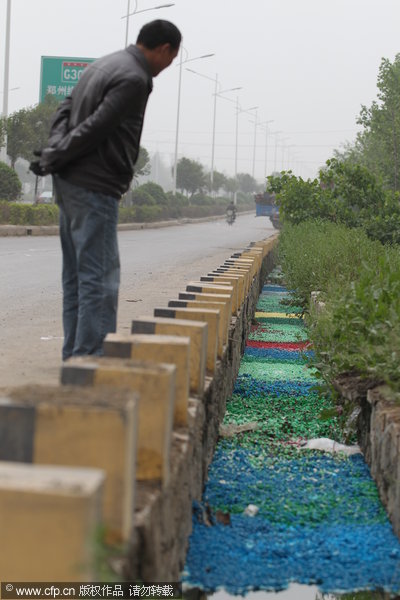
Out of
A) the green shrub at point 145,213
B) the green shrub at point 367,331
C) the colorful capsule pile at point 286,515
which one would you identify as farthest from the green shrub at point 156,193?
the green shrub at point 367,331

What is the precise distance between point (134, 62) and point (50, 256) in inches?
604

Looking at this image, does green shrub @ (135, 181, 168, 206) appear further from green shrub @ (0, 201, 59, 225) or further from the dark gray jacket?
the dark gray jacket

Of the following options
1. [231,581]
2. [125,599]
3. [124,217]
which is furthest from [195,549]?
[124,217]

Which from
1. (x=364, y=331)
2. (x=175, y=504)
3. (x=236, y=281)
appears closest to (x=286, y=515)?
(x=175, y=504)

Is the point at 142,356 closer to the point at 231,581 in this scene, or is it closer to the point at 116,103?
the point at 231,581

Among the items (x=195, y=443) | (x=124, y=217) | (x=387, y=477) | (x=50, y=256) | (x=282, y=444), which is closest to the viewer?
(x=195, y=443)

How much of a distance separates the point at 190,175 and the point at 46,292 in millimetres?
72640

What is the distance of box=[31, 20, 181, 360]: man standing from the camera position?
4.37 meters

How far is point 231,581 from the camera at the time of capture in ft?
10.8

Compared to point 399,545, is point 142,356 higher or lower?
higher

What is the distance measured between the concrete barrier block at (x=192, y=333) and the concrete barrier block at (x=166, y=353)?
Result: 49cm

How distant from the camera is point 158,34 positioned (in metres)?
4.45

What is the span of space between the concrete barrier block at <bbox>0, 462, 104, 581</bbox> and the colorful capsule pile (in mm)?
1576

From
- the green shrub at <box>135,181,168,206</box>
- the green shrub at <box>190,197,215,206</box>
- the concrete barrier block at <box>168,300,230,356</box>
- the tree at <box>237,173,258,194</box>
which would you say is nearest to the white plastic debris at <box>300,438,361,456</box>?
the concrete barrier block at <box>168,300,230,356</box>
